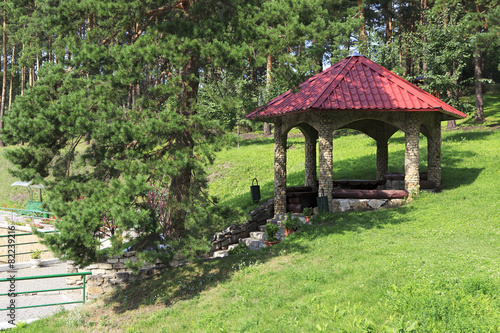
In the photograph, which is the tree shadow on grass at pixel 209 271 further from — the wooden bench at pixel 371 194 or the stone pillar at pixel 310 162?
the stone pillar at pixel 310 162

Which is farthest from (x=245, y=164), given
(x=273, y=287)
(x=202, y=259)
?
(x=273, y=287)

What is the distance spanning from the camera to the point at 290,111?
1316cm

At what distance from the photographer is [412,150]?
45.1ft

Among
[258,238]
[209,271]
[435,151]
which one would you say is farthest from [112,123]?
[435,151]

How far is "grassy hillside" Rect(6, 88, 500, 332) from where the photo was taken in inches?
246

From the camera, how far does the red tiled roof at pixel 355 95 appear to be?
42.0 ft

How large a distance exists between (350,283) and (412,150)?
7.55 metres

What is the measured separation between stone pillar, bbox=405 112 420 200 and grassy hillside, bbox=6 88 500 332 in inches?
21.0

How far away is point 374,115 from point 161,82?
7.20 m

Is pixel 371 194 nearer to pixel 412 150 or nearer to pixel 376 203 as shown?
pixel 376 203

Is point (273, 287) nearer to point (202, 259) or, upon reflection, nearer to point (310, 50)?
point (202, 259)

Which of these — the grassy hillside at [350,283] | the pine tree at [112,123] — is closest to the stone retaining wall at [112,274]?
the grassy hillside at [350,283]

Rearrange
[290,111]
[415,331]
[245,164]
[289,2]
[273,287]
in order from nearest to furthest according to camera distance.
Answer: [415,331]
[273,287]
[289,2]
[290,111]
[245,164]

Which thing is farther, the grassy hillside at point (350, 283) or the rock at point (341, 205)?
the rock at point (341, 205)
